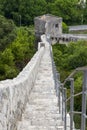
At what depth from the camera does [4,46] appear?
30234mm

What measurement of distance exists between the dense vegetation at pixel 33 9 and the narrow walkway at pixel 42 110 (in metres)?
43.2

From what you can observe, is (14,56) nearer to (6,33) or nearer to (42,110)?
(6,33)

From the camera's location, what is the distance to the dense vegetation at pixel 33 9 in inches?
2196

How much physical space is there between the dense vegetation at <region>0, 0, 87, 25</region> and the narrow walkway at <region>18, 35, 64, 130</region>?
43.2 m

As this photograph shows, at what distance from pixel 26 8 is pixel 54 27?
Answer: 1054cm

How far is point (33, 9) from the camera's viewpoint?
56312 millimetres

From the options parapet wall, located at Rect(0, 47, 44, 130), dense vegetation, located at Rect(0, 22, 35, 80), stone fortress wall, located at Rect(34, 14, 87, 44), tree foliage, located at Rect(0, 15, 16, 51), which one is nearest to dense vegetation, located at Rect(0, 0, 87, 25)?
stone fortress wall, located at Rect(34, 14, 87, 44)

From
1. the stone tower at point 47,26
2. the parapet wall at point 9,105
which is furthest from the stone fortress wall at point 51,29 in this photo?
the parapet wall at point 9,105

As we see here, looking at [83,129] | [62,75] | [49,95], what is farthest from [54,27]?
[83,129]

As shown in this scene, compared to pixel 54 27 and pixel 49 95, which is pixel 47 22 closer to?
pixel 54 27

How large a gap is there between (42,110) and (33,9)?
4782 cm

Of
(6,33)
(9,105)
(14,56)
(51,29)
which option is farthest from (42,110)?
(51,29)

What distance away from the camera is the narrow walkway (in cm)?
793

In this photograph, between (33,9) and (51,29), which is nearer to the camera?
(51,29)
